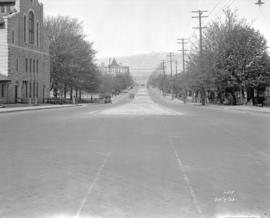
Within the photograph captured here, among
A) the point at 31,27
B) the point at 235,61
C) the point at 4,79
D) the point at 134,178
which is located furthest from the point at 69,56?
the point at 134,178

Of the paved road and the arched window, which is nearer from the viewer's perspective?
the paved road

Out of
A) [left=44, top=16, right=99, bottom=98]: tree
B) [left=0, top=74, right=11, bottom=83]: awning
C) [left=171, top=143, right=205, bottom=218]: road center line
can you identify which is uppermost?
[left=44, top=16, right=99, bottom=98]: tree

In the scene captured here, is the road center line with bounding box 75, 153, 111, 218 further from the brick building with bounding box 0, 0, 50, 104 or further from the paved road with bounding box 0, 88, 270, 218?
the brick building with bounding box 0, 0, 50, 104

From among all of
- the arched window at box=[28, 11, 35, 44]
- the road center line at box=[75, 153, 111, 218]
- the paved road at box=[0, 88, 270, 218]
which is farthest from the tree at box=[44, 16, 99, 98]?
the road center line at box=[75, 153, 111, 218]

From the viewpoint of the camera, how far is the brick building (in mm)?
61844

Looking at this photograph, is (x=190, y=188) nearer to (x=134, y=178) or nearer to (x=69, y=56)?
(x=134, y=178)

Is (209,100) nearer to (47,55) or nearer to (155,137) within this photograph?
(47,55)

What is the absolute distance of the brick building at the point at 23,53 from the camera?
61.8 m

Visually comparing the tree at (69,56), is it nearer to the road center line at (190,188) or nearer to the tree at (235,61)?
the tree at (235,61)

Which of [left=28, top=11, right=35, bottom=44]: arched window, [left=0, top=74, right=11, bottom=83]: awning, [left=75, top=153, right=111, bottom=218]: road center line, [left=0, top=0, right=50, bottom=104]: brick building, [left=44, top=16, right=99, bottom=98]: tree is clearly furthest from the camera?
[left=44, top=16, right=99, bottom=98]: tree

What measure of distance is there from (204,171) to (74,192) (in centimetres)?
351

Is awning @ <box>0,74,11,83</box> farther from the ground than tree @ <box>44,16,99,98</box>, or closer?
closer

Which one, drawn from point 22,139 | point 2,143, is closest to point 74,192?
point 2,143

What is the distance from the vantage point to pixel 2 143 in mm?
16406
